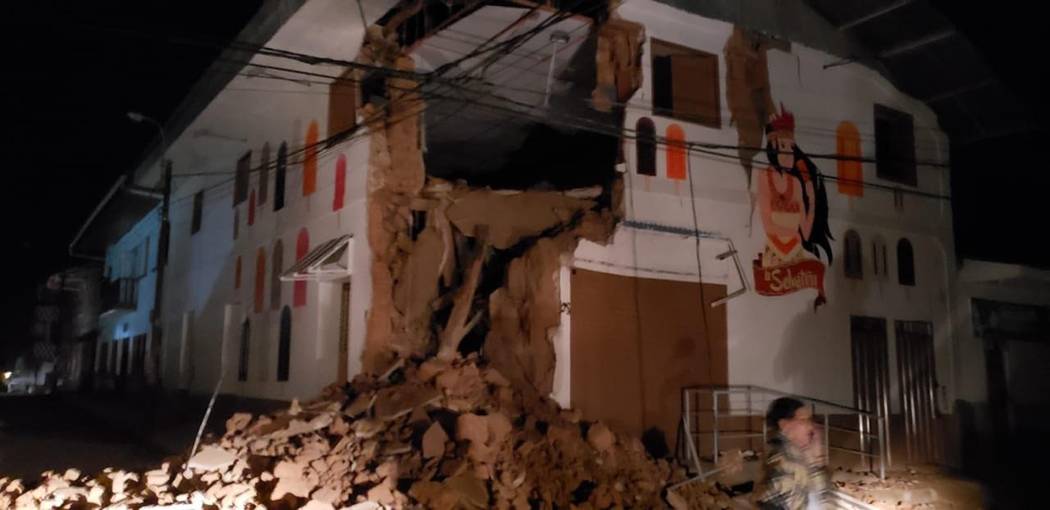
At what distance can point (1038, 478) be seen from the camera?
44.1 ft

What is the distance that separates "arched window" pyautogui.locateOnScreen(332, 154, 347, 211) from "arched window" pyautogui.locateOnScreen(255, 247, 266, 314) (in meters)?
3.58

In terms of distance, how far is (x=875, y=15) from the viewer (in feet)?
44.3

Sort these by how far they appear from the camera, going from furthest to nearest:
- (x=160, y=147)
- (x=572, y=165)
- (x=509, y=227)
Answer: (x=160, y=147), (x=572, y=165), (x=509, y=227)

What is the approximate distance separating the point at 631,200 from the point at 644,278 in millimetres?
1119

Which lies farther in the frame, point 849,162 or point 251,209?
point 251,209

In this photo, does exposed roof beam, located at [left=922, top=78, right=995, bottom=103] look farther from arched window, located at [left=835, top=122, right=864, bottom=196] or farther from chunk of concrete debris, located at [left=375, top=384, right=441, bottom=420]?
chunk of concrete debris, located at [left=375, top=384, right=441, bottom=420]

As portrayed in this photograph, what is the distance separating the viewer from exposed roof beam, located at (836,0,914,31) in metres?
13.0

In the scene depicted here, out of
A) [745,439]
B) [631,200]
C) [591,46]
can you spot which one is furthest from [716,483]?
[591,46]

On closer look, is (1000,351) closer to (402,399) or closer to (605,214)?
(605,214)

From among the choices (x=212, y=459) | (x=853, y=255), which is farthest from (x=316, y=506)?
(x=853, y=255)

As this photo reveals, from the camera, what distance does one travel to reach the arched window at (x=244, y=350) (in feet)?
50.9

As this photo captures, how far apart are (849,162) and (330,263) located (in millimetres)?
8986

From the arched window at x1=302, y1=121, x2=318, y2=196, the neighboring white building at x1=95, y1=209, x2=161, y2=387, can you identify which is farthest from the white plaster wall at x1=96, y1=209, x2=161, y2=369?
the arched window at x1=302, y1=121, x2=318, y2=196

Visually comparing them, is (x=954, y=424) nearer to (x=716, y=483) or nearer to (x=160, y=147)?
(x=716, y=483)
